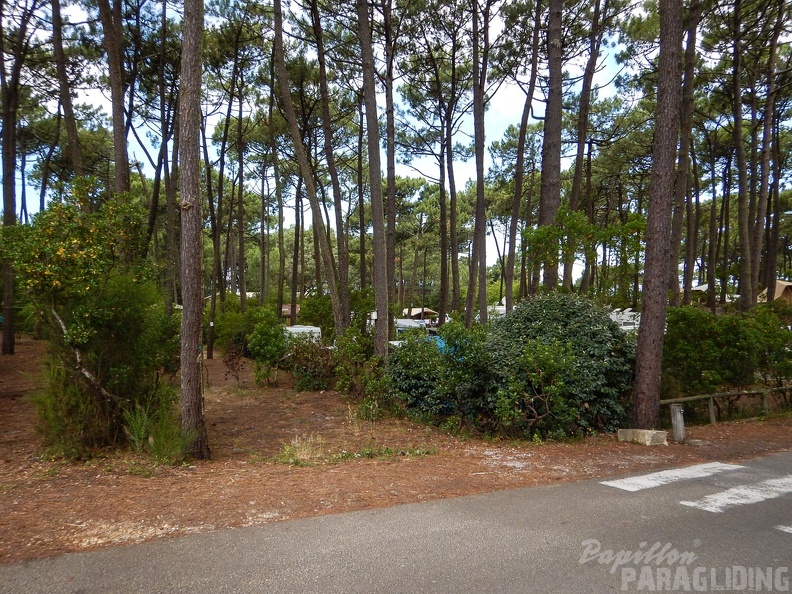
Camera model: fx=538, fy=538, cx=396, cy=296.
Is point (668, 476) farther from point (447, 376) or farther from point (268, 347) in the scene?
point (268, 347)

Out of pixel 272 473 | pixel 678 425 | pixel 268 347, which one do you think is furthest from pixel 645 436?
pixel 268 347

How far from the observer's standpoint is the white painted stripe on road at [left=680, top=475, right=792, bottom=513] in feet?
16.3

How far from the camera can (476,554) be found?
12.5ft

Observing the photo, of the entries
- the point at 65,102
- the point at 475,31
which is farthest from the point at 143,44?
the point at 475,31

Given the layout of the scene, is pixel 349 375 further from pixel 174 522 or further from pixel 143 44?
pixel 143 44

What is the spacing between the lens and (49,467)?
6.31 meters

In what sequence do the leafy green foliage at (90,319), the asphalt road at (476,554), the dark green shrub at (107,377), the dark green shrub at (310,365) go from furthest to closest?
the dark green shrub at (310,365), the dark green shrub at (107,377), the leafy green foliage at (90,319), the asphalt road at (476,554)

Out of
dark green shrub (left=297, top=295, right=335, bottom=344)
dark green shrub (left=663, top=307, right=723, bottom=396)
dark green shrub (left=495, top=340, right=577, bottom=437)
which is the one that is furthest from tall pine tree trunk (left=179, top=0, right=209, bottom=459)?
dark green shrub (left=297, top=295, right=335, bottom=344)

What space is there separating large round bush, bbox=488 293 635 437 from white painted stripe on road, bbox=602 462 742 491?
6.42ft

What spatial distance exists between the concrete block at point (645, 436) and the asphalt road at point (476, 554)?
304 centimetres

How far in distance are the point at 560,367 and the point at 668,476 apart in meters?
2.33

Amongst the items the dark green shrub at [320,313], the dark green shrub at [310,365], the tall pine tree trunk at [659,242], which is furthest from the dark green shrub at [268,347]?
the tall pine tree trunk at [659,242]

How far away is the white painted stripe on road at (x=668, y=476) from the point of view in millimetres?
5727

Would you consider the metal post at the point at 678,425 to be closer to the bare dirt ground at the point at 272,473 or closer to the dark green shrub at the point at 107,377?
the bare dirt ground at the point at 272,473
